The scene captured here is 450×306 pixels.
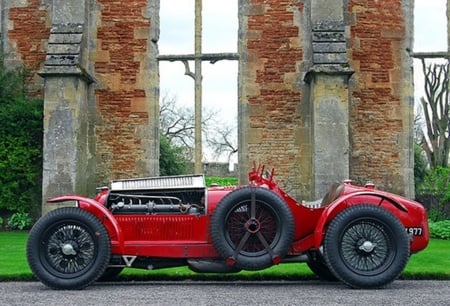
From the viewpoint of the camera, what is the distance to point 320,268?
9.24 meters

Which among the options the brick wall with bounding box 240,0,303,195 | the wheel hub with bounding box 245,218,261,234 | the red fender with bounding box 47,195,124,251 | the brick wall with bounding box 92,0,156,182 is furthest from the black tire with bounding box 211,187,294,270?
the brick wall with bounding box 92,0,156,182

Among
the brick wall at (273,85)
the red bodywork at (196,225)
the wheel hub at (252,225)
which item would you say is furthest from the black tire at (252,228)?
the brick wall at (273,85)

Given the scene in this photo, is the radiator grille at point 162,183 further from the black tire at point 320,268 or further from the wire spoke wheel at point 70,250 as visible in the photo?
the black tire at point 320,268

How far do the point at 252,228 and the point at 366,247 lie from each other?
1.22 m

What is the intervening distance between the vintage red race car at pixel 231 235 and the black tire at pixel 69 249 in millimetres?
11

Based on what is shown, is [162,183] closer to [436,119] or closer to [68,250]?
[68,250]

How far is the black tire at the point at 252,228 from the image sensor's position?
813cm

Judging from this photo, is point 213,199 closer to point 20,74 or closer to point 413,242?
point 413,242

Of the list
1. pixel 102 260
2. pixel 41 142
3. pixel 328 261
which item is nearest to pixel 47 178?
pixel 41 142

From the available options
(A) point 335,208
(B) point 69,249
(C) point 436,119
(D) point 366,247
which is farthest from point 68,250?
(C) point 436,119

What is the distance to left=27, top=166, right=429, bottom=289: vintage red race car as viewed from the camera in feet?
26.5

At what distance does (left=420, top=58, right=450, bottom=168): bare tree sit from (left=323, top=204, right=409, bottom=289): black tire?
23995 mm

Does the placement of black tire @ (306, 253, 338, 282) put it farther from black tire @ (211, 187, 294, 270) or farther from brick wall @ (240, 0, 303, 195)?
brick wall @ (240, 0, 303, 195)

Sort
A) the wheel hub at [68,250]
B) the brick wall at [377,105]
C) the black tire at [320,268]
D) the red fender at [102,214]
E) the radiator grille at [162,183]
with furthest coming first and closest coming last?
the brick wall at [377,105] < the black tire at [320,268] < the radiator grille at [162,183] < the red fender at [102,214] < the wheel hub at [68,250]
